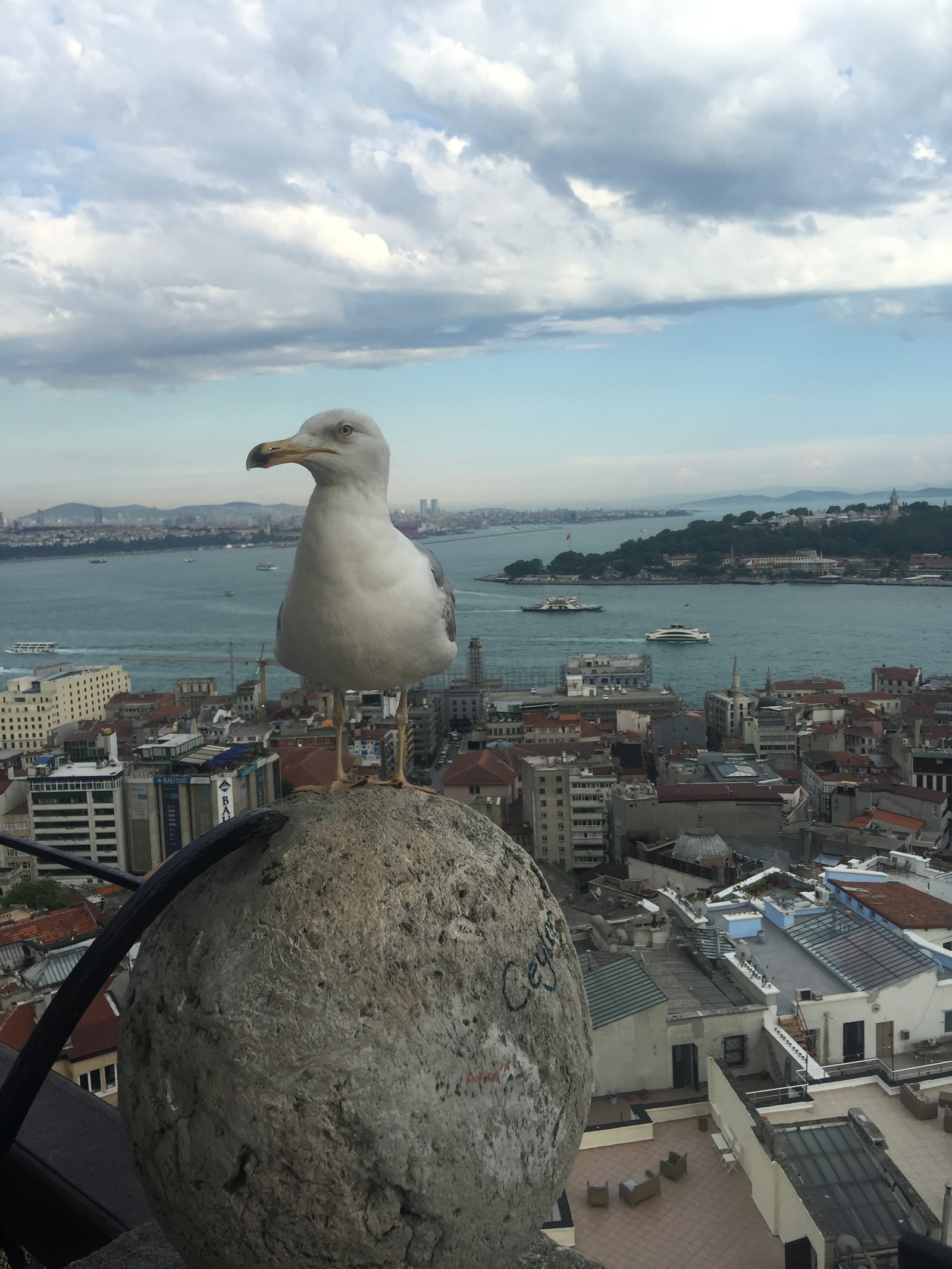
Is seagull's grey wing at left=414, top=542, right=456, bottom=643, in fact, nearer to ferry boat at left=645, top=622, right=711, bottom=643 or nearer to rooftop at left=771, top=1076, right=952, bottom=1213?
rooftop at left=771, top=1076, right=952, bottom=1213

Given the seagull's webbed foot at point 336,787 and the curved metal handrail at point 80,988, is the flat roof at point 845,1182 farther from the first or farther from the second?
the curved metal handrail at point 80,988

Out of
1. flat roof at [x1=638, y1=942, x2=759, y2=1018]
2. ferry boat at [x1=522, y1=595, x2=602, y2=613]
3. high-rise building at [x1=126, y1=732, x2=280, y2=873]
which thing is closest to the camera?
flat roof at [x1=638, y1=942, x2=759, y2=1018]

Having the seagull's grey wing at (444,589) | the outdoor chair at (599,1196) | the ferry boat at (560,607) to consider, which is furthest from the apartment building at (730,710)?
the ferry boat at (560,607)

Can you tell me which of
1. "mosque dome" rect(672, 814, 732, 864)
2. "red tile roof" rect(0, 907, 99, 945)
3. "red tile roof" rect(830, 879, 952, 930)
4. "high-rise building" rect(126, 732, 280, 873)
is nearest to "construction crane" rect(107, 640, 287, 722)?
"high-rise building" rect(126, 732, 280, 873)

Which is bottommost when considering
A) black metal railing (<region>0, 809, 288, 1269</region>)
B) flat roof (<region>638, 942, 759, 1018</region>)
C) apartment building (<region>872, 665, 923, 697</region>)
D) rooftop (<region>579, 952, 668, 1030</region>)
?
apartment building (<region>872, 665, 923, 697</region>)

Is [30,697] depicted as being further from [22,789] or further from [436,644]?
[436,644]
